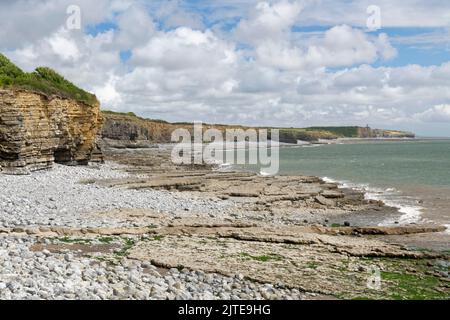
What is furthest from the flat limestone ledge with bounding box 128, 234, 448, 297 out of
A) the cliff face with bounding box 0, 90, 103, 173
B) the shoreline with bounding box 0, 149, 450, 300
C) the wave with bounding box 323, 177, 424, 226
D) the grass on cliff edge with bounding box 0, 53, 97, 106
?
the grass on cliff edge with bounding box 0, 53, 97, 106

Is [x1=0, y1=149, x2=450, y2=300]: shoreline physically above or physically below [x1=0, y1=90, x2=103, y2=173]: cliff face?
below

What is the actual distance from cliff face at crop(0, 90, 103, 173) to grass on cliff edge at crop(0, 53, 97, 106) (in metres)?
0.73

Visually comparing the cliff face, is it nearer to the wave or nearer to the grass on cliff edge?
the grass on cliff edge

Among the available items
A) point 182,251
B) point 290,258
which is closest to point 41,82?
point 182,251

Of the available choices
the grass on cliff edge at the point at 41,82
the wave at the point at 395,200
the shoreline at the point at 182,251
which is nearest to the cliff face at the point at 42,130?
the grass on cliff edge at the point at 41,82

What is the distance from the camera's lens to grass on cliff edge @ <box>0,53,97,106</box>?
113 feet

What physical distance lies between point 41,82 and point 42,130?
4897 mm

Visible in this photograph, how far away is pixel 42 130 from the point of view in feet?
114

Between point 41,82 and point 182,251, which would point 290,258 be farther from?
point 41,82

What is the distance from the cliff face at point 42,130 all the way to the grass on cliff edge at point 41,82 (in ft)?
2.40

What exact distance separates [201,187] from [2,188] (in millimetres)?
12557

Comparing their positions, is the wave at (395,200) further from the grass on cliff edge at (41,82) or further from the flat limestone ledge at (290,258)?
the grass on cliff edge at (41,82)

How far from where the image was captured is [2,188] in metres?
24.1
